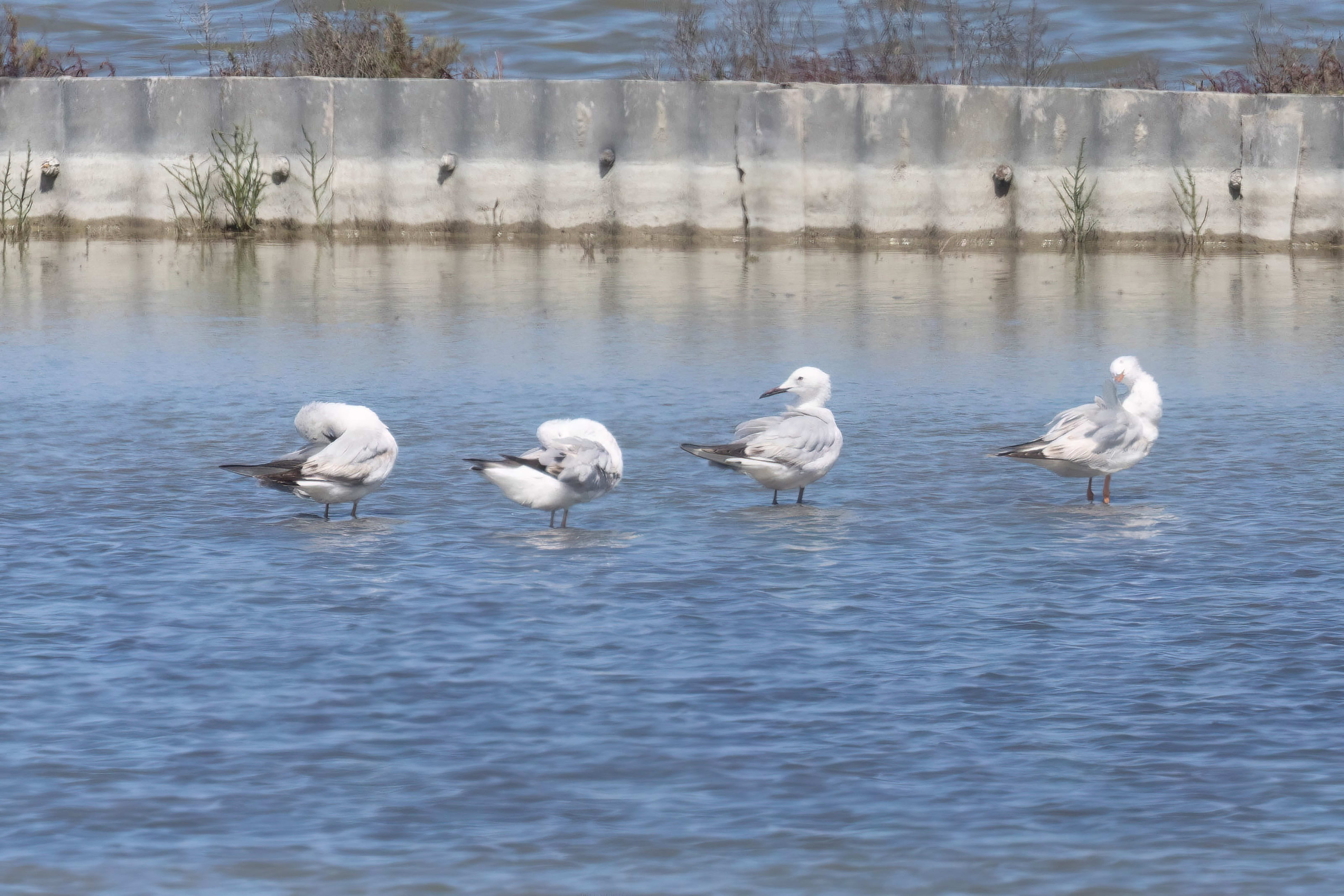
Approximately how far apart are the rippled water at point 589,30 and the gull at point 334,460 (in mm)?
24389

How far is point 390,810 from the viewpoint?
463 centimetres

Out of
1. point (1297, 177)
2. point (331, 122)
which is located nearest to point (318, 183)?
point (331, 122)

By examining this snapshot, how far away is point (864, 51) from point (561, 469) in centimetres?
1791

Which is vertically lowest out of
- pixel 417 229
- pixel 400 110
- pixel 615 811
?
pixel 615 811

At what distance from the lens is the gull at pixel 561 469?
25.0 ft

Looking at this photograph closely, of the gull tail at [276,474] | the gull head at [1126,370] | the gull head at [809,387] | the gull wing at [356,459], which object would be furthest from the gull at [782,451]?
the gull tail at [276,474]

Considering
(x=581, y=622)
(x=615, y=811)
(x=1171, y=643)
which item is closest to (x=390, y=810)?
(x=615, y=811)

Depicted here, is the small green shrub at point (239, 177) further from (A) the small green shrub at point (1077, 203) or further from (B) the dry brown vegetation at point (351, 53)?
(A) the small green shrub at point (1077, 203)

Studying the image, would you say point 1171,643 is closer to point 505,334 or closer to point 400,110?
point 505,334

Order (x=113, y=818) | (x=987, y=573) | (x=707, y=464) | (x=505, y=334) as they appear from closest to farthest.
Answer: (x=113, y=818), (x=987, y=573), (x=707, y=464), (x=505, y=334)

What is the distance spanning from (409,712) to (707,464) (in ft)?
13.7

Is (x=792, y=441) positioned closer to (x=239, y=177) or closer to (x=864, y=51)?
(x=239, y=177)

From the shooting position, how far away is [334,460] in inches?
309

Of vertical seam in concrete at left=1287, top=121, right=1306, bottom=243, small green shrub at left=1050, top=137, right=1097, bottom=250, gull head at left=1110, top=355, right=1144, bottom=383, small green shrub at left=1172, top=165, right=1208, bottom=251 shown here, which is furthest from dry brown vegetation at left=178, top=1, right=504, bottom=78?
gull head at left=1110, top=355, right=1144, bottom=383
